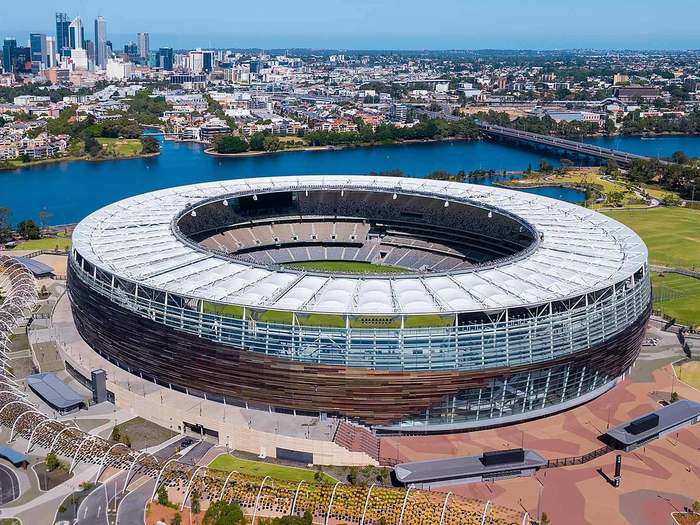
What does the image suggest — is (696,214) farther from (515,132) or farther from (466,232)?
(515,132)

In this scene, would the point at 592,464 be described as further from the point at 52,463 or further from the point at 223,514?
the point at 52,463

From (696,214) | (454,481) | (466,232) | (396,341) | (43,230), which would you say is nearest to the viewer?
(454,481)

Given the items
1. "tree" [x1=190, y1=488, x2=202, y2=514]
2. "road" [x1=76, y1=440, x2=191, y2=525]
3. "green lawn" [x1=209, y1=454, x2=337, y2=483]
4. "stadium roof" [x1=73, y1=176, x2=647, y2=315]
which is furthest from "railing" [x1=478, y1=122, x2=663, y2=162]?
"road" [x1=76, y1=440, x2=191, y2=525]

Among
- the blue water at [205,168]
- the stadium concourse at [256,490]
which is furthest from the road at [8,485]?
the blue water at [205,168]

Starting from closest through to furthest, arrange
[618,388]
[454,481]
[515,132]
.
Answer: [454,481] → [618,388] → [515,132]

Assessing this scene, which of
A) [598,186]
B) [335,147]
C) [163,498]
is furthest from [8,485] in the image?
[335,147]

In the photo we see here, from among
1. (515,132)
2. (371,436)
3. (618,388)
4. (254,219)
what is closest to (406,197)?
(254,219)

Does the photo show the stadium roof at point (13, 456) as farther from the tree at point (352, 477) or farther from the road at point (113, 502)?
the tree at point (352, 477)
